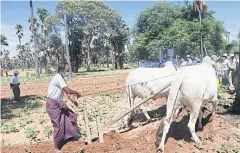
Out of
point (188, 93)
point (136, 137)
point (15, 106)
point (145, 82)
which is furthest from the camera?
point (15, 106)

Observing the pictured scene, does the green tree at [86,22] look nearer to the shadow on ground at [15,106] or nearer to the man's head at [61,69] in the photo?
the shadow on ground at [15,106]

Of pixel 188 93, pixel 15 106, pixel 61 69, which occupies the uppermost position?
pixel 61 69

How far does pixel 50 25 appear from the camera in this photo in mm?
45188

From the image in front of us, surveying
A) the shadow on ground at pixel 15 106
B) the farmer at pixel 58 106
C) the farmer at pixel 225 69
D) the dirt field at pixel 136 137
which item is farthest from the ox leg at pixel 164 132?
the farmer at pixel 225 69

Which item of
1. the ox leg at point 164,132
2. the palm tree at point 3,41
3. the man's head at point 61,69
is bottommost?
the ox leg at point 164,132

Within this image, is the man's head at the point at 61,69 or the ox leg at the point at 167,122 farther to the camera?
the man's head at the point at 61,69

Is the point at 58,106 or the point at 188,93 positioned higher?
the point at 188,93

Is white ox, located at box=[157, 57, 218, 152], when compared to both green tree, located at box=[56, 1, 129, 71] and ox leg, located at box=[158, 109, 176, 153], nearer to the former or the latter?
ox leg, located at box=[158, 109, 176, 153]

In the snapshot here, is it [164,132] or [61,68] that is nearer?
[164,132]

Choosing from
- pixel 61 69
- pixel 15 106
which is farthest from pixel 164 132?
pixel 15 106

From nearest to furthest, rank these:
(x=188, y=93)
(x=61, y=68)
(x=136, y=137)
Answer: (x=188, y=93)
(x=61, y=68)
(x=136, y=137)

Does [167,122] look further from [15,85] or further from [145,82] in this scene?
[15,85]

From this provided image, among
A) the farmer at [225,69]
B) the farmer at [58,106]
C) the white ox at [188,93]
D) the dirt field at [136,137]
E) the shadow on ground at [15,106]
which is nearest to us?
the white ox at [188,93]

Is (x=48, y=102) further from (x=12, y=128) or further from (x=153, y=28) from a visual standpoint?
(x=153, y=28)
